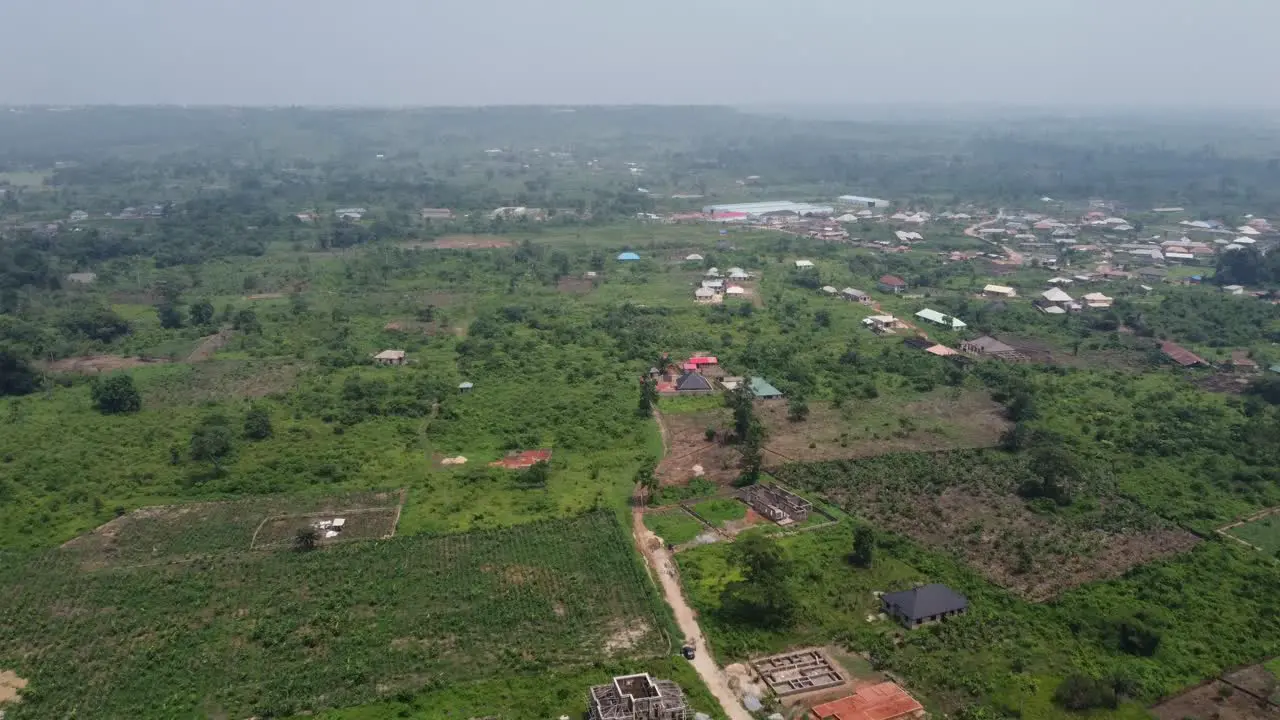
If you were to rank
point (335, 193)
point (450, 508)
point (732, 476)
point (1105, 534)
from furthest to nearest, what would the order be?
point (335, 193) → point (732, 476) → point (450, 508) → point (1105, 534)

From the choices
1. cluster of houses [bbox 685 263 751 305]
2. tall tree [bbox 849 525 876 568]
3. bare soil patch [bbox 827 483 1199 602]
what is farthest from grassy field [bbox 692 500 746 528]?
cluster of houses [bbox 685 263 751 305]

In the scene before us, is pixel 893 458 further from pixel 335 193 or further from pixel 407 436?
pixel 335 193

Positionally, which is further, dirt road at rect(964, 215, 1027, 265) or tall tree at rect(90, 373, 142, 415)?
dirt road at rect(964, 215, 1027, 265)

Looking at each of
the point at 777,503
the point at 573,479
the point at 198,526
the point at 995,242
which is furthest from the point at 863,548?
the point at 995,242

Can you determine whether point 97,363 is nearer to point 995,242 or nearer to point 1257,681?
point 1257,681

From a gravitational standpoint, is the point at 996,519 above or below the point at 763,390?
below

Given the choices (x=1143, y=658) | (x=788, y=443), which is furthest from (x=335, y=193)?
(x=1143, y=658)

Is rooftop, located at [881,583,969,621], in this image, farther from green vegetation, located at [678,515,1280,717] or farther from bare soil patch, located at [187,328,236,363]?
bare soil patch, located at [187,328,236,363]
